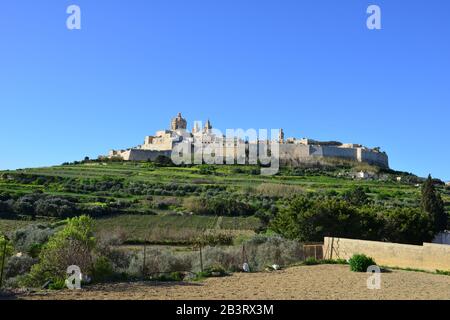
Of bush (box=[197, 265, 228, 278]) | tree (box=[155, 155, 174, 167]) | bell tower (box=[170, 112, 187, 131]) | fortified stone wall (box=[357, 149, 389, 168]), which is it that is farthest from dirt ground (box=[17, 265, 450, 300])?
bell tower (box=[170, 112, 187, 131])

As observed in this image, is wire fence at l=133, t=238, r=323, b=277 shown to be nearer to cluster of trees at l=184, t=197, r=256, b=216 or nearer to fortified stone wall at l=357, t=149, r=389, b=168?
cluster of trees at l=184, t=197, r=256, b=216

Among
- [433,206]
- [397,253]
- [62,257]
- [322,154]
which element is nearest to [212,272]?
[62,257]

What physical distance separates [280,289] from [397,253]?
983 centimetres

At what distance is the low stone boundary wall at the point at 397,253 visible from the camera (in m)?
20.2

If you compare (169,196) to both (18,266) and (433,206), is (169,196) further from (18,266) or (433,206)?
(18,266)

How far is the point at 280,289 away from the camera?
537 inches

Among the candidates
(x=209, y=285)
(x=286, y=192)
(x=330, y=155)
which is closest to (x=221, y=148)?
(x=330, y=155)

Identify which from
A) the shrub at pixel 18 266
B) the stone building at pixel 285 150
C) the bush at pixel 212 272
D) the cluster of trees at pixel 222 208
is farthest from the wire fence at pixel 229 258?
the stone building at pixel 285 150

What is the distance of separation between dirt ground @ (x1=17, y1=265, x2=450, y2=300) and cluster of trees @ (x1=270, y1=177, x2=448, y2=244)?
32.8 ft

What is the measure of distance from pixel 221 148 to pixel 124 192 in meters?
44.1

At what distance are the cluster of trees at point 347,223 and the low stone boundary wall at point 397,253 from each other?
338 cm

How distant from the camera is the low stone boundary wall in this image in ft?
66.3

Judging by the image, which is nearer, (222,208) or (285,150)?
(222,208)

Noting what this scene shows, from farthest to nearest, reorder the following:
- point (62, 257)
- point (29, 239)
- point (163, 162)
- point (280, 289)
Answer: point (163, 162)
point (29, 239)
point (62, 257)
point (280, 289)
